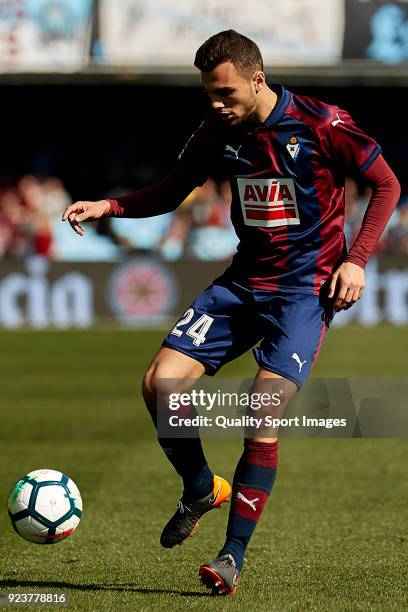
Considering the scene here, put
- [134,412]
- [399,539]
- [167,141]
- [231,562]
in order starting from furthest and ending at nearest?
[167,141] < [134,412] < [399,539] < [231,562]

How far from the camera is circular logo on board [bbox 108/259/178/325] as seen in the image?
19406 millimetres

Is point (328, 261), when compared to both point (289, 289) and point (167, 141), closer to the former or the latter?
point (289, 289)

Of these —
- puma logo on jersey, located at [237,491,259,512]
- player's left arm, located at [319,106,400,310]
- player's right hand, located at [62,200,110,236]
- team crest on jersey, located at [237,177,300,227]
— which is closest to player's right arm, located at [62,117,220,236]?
player's right hand, located at [62,200,110,236]

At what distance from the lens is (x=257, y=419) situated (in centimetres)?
491

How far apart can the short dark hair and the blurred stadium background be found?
1455 cm

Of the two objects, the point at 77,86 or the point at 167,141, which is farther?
the point at 167,141

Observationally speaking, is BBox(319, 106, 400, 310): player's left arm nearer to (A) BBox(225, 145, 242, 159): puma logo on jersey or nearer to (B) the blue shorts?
(B) the blue shorts

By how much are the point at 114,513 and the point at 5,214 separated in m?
16.3

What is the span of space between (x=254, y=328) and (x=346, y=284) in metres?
0.58

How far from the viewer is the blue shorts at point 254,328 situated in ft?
16.4

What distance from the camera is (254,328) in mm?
5238

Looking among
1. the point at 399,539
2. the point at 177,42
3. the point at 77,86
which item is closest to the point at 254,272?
the point at 399,539

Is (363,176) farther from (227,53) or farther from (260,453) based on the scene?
(260,453)

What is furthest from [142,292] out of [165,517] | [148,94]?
[165,517]
